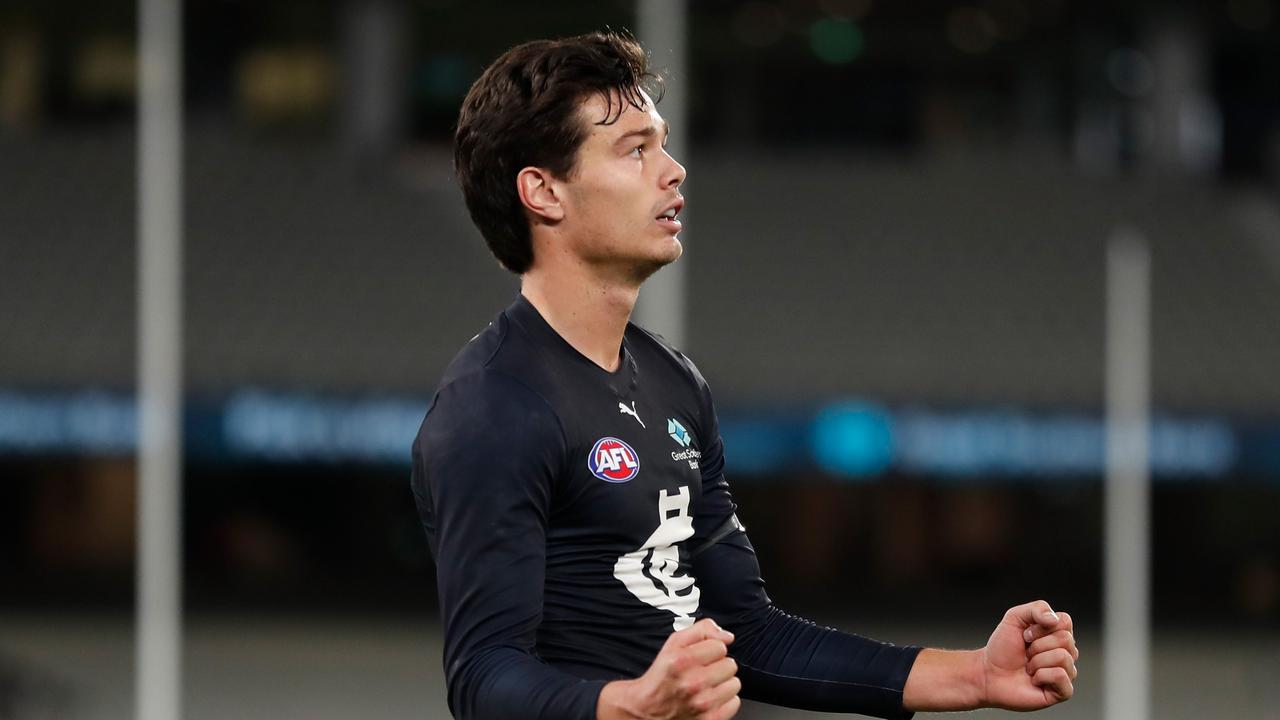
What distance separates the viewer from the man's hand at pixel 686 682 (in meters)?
2.03

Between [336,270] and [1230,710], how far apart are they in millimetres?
9703

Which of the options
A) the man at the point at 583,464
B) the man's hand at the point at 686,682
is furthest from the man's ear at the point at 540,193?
the man's hand at the point at 686,682

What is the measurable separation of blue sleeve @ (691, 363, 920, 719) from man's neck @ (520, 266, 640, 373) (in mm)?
242

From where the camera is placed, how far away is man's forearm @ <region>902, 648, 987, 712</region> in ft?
8.46

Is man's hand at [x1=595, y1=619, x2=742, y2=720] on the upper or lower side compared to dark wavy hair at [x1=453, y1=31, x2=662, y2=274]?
lower

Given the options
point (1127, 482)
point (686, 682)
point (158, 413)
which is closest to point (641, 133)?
point (686, 682)

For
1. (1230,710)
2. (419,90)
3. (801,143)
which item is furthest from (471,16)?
(1230,710)

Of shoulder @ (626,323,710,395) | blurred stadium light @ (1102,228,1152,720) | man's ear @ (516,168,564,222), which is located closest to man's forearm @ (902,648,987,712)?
shoulder @ (626,323,710,395)

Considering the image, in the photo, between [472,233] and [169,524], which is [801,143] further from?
[169,524]

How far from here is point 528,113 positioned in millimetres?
2369

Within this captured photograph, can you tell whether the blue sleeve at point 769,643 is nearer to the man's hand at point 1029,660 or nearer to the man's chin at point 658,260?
the man's hand at point 1029,660

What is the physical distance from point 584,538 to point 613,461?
0.36 feet

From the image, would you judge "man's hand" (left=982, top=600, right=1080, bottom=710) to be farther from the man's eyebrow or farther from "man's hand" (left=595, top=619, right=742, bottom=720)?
the man's eyebrow

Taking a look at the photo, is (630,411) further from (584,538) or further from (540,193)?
(540,193)
